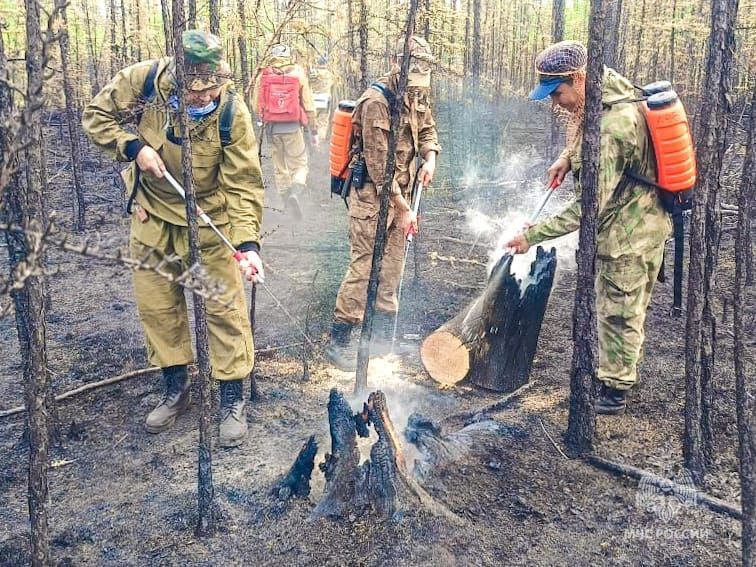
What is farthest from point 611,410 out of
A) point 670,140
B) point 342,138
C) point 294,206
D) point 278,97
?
point 278,97

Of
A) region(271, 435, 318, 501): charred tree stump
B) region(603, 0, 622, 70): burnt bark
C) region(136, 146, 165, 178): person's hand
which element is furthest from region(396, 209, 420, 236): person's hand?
region(603, 0, 622, 70): burnt bark

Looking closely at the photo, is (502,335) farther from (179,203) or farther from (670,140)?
(179,203)

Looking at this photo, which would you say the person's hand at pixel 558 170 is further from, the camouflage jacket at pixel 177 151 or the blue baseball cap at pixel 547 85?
the camouflage jacket at pixel 177 151

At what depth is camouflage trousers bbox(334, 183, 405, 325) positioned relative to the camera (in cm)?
512

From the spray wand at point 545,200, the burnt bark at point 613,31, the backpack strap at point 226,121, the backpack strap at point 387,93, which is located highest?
the burnt bark at point 613,31

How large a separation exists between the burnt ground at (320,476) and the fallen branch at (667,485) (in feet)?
0.15

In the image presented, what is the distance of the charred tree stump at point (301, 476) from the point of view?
135 inches

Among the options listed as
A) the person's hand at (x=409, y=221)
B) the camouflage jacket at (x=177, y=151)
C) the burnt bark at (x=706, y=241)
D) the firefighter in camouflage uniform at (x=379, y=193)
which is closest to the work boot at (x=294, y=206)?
the firefighter in camouflage uniform at (x=379, y=193)

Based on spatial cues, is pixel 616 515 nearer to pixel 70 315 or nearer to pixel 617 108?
pixel 617 108

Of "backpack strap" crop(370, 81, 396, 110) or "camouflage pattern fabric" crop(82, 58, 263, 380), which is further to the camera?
"backpack strap" crop(370, 81, 396, 110)

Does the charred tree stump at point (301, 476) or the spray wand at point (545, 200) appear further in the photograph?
the spray wand at point (545, 200)

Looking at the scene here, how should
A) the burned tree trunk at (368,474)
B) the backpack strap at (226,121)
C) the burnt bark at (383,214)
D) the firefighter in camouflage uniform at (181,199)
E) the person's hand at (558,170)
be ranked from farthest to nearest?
the person's hand at (558,170) → the backpack strap at (226,121) → the firefighter in camouflage uniform at (181,199) → the burnt bark at (383,214) → the burned tree trunk at (368,474)

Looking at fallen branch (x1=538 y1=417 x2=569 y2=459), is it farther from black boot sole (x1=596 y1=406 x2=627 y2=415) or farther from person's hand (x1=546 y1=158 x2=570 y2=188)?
person's hand (x1=546 y1=158 x2=570 y2=188)

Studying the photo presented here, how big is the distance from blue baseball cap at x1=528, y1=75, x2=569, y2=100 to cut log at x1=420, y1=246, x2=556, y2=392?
3.61 ft
